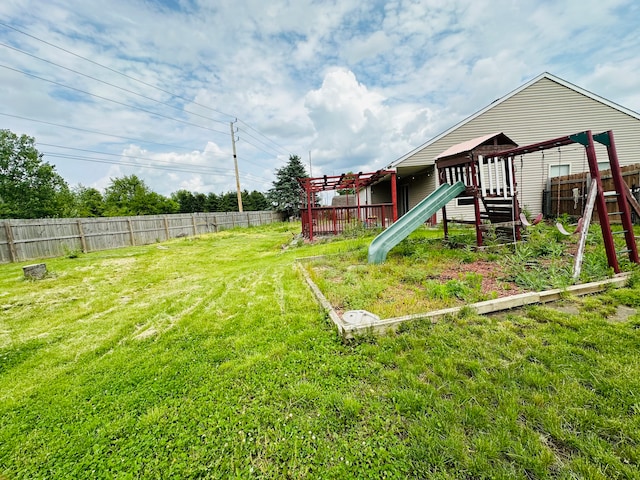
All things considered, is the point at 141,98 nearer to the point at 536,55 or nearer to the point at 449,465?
the point at 536,55

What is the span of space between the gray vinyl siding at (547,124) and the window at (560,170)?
0.13m

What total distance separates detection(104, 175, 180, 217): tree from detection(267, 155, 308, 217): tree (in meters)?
20.4

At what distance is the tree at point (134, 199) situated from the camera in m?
36.6

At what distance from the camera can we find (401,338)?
2.53 metres

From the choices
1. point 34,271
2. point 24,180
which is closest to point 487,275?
point 34,271

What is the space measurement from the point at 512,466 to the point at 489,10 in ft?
33.6

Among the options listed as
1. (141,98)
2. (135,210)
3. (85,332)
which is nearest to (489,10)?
(85,332)

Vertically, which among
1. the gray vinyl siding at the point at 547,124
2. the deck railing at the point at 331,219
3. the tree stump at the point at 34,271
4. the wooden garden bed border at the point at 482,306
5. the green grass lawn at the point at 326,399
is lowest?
the green grass lawn at the point at 326,399

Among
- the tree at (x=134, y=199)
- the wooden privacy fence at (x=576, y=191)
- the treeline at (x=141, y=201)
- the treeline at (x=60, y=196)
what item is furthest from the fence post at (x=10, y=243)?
the tree at (x=134, y=199)

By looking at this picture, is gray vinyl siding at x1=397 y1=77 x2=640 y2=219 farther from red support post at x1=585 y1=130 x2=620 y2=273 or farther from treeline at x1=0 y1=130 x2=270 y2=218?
treeline at x1=0 y1=130 x2=270 y2=218

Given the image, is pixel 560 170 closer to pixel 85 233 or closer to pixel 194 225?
pixel 194 225

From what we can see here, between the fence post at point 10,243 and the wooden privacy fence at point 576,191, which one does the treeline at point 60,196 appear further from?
the wooden privacy fence at point 576,191

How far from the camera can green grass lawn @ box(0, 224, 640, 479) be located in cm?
140

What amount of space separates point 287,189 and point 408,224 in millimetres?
24633
